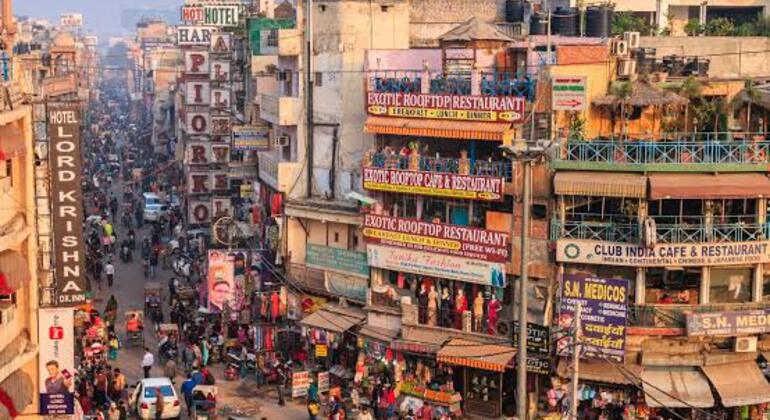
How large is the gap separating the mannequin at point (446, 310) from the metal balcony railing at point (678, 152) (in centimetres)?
585

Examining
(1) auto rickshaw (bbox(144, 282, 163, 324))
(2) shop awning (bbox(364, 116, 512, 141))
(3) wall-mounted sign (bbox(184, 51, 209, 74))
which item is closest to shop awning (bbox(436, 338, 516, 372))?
(2) shop awning (bbox(364, 116, 512, 141))

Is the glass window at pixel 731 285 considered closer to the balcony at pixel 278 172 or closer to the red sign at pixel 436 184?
the red sign at pixel 436 184

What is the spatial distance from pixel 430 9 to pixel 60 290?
29766 millimetres

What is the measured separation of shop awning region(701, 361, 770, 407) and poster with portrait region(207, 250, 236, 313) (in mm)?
16550

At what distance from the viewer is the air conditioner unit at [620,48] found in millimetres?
37438

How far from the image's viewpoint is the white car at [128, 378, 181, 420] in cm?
3525

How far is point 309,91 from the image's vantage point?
44.5 metres

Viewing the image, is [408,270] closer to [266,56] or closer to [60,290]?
[60,290]

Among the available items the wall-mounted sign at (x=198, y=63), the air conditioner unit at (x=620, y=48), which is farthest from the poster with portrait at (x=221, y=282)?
the wall-mounted sign at (x=198, y=63)

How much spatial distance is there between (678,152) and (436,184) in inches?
270

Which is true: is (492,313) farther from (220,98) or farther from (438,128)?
(220,98)

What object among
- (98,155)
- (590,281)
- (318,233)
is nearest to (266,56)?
(318,233)

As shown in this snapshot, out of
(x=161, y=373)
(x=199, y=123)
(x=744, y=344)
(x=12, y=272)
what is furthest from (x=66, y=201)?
(x=199, y=123)

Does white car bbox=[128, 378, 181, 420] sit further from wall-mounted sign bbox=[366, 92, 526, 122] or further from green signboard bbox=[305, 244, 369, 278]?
wall-mounted sign bbox=[366, 92, 526, 122]
